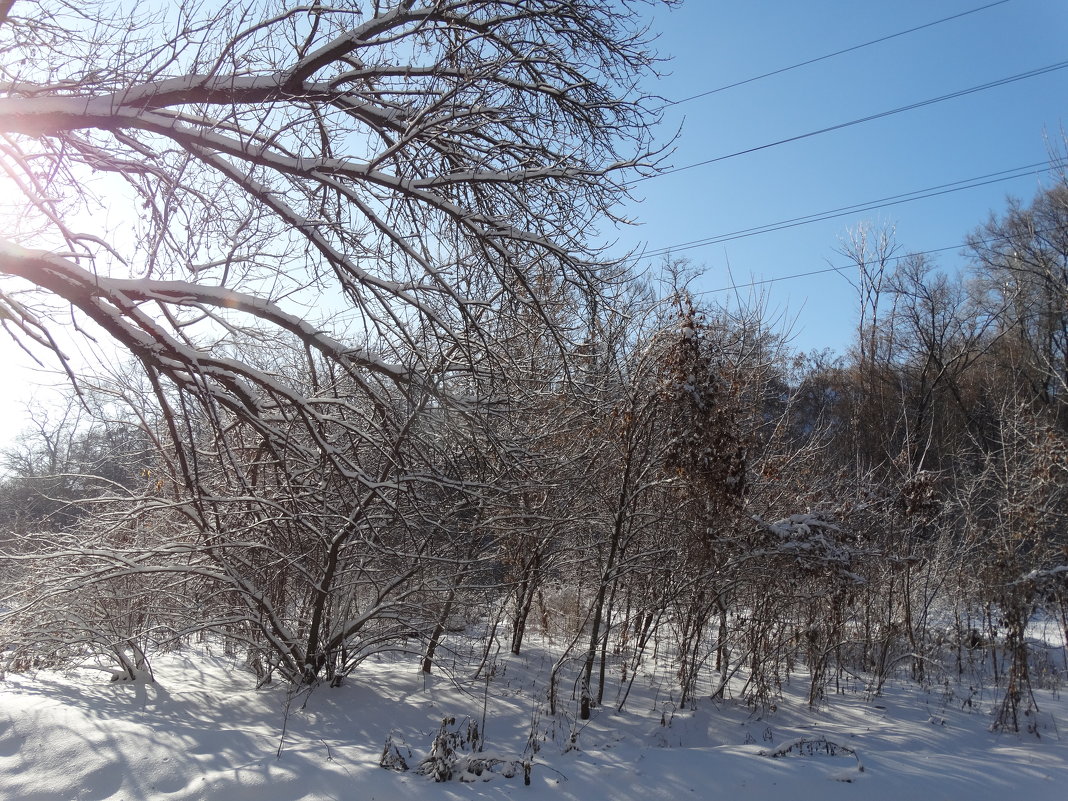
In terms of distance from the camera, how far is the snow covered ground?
4164 millimetres

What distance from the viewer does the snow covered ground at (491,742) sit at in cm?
416

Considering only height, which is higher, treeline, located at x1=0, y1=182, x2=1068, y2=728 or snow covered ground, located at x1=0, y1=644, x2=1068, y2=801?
treeline, located at x1=0, y1=182, x2=1068, y2=728

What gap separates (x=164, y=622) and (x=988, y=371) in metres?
25.5

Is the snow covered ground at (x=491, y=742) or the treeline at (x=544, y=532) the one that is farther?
the treeline at (x=544, y=532)

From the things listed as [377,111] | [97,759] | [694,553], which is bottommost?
[97,759]

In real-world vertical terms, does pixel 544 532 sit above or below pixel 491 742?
above

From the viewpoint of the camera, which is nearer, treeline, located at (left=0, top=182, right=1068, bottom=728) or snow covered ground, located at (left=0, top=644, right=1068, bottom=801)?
snow covered ground, located at (left=0, top=644, right=1068, bottom=801)

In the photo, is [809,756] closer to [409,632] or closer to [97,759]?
[409,632]

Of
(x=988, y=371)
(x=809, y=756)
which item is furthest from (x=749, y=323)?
(x=988, y=371)

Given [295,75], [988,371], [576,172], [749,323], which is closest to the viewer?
[295,75]

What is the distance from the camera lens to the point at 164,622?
7066mm

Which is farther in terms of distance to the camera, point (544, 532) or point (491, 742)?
point (544, 532)

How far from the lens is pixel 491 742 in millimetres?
5777

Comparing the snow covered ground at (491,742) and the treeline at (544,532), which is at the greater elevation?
the treeline at (544,532)
